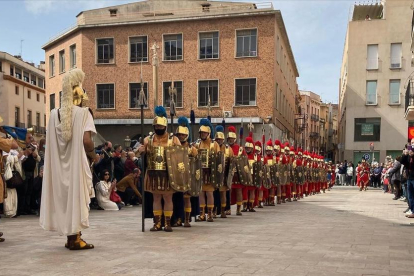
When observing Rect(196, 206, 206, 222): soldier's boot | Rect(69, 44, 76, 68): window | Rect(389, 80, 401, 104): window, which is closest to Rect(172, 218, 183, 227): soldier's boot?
Rect(196, 206, 206, 222): soldier's boot

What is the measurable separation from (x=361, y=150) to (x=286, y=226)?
3916 cm

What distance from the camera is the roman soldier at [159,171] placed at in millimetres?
9008

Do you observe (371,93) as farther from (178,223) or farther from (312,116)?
(312,116)

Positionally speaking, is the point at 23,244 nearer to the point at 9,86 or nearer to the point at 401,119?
the point at 401,119

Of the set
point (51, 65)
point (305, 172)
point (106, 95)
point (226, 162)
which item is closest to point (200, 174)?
point (226, 162)

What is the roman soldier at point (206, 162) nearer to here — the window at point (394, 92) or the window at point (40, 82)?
the window at point (394, 92)

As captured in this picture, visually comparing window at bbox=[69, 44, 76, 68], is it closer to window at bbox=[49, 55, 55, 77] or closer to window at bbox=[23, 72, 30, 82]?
window at bbox=[49, 55, 55, 77]

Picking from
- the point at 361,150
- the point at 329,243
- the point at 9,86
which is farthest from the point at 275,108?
the point at 9,86

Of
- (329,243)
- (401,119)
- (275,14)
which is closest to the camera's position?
(329,243)

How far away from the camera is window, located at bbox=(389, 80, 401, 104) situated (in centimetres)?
4628

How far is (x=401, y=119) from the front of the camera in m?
45.9

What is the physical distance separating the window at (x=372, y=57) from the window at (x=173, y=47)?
67.3ft

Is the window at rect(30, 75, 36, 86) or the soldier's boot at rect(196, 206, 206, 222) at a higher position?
the window at rect(30, 75, 36, 86)

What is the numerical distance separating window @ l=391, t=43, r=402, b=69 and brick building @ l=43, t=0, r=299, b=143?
42.2ft
